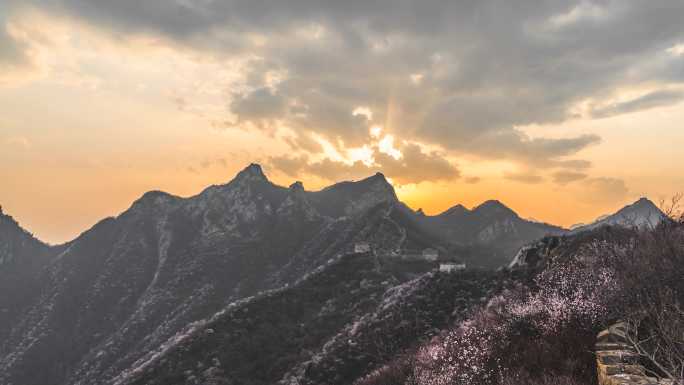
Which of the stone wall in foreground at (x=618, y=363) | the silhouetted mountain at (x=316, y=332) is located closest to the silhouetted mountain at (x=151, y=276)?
the silhouetted mountain at (x=316, y=332)

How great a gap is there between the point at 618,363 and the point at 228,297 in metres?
126

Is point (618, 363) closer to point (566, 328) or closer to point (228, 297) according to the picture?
point (566, 328)

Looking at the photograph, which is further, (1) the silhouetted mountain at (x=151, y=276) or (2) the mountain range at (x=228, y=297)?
(1) the silhouetted mountain at (x=151, y=276)

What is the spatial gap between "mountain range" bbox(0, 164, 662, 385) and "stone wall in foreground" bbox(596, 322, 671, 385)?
27975mm

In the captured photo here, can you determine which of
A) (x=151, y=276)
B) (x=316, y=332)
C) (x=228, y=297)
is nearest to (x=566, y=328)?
(x=316, y=332)

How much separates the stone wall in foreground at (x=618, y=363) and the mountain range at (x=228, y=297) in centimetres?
2797

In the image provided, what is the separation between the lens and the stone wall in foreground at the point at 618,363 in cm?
1026

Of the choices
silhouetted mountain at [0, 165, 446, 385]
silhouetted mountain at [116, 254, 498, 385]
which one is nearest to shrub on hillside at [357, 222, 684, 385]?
silhouetted mountain at [116, 254, 498, 385]

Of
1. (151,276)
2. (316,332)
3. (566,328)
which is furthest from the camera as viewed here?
(151,276)

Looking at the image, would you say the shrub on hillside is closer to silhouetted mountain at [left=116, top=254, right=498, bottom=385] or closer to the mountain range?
the mountain range

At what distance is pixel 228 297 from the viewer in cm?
12575

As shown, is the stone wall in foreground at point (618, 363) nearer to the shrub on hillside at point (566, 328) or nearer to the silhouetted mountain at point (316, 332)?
the shrub on hillside at point (566, 328)

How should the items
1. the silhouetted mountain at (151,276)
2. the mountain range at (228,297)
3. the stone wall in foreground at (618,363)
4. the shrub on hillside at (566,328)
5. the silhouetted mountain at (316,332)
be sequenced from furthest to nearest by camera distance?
the silhouetted mountain at (151,276)
the mountain range at (228,297)
the silhouetted mountain at (316,332)
the shrub on hillside at (566,328)
the stone wall in foreground at (618,363)

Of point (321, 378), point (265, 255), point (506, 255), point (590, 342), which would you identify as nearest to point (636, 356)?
point (590, 342)
